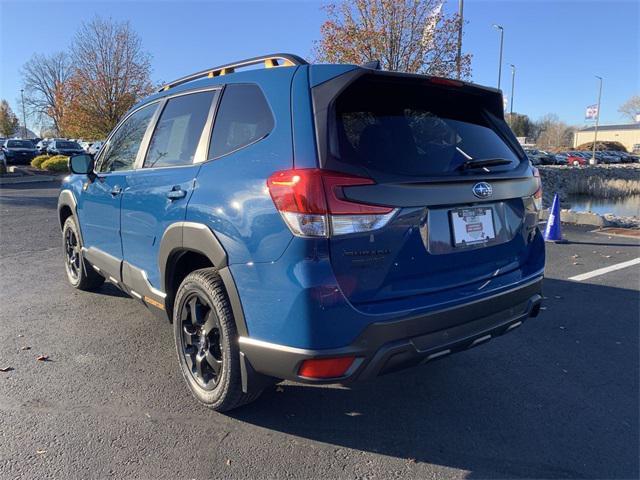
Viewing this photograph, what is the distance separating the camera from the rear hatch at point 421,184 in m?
2.26

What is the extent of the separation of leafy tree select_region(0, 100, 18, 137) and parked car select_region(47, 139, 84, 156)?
45.9 metres

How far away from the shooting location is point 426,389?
325 cm

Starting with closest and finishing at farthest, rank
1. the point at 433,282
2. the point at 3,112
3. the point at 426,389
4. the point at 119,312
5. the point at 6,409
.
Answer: the point at 433,282
the point at 6,409
the point at 426,389
the point at 119,312
the point at 3,112

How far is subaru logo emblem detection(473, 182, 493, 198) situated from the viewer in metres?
2.59

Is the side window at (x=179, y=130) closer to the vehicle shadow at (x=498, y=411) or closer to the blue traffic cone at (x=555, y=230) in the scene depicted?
the vehicle shadow at (x=498, y=411)

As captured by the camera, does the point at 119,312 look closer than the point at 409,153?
No

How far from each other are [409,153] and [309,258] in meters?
0.80

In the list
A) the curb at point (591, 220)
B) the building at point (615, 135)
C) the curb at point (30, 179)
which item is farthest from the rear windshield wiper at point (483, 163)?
the building at point (615, 135)

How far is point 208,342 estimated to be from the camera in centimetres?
293

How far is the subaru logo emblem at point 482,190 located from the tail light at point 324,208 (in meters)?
0.60

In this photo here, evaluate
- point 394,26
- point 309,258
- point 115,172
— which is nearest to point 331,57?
point 394,26

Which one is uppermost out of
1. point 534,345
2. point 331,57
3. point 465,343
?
point 331,57

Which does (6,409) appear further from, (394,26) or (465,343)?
(394,26)

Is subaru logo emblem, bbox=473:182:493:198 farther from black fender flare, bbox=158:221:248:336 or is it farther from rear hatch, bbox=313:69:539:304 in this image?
black fender flare, bbox=158:221:248:336
